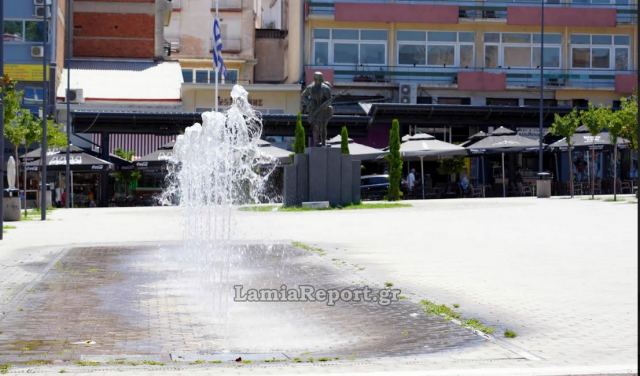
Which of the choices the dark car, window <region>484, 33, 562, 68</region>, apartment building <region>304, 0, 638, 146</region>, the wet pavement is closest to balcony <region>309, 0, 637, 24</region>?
apartment building <region>304, 0, 638, 146</region>

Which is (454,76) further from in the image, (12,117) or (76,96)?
(12,117)

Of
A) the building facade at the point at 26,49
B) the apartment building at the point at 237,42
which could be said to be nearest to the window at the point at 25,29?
the building facade at the point at 26,49

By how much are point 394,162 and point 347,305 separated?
30656mm

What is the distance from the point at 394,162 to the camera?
4212cm

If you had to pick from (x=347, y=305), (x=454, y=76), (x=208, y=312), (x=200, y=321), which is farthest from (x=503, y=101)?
(x=200, y=321)

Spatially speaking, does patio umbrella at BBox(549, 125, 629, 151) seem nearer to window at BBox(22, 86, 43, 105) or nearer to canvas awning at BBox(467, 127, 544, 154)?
canvas awning at BBox(467, 127, 544, 154)

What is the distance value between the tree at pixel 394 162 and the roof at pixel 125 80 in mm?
21469

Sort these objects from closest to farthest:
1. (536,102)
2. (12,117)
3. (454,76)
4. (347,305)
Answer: (347,305)
(12,117)
(454,76)
(536,102)

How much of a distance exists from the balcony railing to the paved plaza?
36338 mm

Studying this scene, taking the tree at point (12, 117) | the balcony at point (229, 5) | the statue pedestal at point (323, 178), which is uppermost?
the balcony at point (229, 5)

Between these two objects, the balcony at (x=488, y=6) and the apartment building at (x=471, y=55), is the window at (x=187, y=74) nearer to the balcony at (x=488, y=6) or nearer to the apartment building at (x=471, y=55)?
the apartment building at (x=471, y=55)

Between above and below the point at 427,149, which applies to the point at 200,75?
above

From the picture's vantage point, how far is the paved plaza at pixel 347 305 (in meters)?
8.20

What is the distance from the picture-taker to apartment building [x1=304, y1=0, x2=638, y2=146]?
198ft
